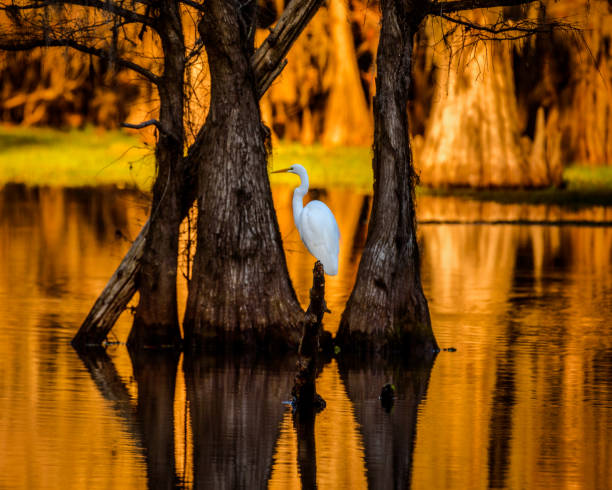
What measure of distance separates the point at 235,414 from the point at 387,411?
1.30m

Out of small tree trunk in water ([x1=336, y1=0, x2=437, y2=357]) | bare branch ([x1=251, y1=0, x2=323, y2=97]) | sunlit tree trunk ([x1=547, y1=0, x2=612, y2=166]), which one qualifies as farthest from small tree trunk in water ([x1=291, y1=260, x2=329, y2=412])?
sunlit tree trunk ([x1=547, y1=0, x2=612, y2=166])

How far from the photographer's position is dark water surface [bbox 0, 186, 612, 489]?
441 inches

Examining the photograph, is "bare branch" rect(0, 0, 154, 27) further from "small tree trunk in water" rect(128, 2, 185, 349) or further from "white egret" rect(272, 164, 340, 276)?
"white egret" rect(272, 164, 340, 276)

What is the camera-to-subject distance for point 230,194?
1591 centimetres

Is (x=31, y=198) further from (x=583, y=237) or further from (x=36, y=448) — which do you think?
(x=36, y=448)

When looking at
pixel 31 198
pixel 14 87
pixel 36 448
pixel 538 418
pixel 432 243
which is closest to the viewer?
pixel 36 448

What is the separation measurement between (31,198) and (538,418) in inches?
1006

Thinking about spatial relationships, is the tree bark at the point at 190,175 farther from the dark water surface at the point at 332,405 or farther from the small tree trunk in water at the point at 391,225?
the small tree trunk in water at the point at 391,225

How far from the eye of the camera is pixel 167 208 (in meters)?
16.2

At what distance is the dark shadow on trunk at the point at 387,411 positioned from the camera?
1135cm

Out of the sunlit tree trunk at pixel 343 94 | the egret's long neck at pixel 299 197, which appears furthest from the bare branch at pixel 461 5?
the sunlit tree trunk at pixel 343 94

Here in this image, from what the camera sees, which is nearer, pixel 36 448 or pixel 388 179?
pixel 36 448

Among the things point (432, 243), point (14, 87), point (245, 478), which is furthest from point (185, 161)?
point (14, 87)

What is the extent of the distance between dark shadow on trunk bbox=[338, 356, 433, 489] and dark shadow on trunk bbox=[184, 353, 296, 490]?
0.64 meters
